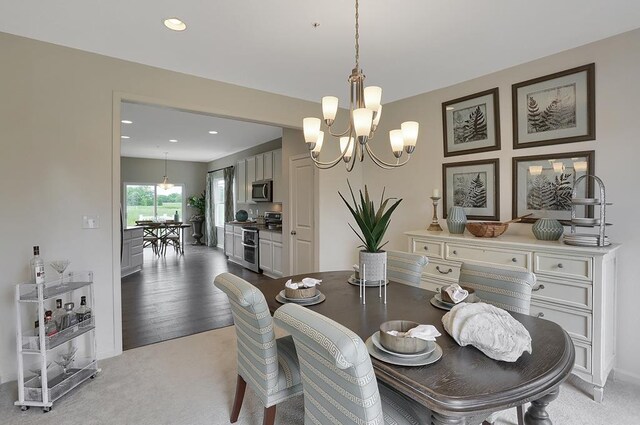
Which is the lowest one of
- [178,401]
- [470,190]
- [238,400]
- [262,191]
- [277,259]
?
[178,401]

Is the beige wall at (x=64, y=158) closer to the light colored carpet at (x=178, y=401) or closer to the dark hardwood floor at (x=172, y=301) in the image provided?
the light colored carpet at (x=178, y=401)

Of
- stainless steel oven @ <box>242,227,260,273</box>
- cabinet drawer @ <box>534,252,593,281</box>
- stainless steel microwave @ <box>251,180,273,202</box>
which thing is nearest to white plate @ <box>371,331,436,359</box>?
cabinet drawer @ <box>534,252,593,281</box>

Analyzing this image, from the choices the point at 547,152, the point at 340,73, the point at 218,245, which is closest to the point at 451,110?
the point at 547,152

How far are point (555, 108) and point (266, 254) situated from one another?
4.69 meters

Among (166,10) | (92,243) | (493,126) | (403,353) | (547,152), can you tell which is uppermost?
(166,10)

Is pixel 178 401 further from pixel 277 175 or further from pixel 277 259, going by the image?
pixel 277 175

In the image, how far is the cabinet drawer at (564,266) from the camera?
2238mm

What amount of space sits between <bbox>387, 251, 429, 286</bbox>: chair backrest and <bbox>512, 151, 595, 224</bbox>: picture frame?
1.32m

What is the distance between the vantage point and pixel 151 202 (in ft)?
33.2

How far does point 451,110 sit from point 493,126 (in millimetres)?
516

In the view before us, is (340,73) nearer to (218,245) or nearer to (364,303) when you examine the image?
(364,303)

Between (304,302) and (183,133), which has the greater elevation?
(183,133)

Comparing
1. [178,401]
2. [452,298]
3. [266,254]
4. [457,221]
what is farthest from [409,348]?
[266,254]

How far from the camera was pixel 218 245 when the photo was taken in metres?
9.98
